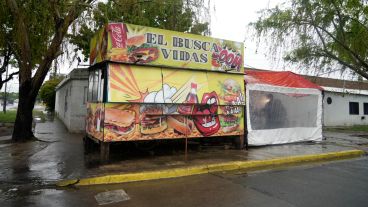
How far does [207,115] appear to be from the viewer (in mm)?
9797

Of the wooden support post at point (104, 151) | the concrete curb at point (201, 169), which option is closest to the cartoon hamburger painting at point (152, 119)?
the wooden support post at point (104, 151)

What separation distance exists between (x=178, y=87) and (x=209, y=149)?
272 cm

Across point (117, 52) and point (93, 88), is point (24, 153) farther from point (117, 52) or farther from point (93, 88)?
point (117, 52)

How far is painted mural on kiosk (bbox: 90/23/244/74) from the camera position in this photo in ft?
27.0

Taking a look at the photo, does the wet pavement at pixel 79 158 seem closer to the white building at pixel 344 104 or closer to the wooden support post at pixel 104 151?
the wooden support post at pixel 104 151

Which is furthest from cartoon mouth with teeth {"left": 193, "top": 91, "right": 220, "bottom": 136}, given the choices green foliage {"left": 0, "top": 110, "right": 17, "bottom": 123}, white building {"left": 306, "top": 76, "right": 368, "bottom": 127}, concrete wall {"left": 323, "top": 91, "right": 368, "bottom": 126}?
green foliage {"left": 0, "top": 110, "right": 17, "bottom": 123}

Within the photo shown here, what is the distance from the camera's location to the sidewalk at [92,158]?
7.07 m

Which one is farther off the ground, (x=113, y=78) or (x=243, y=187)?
(x=113, y=78)

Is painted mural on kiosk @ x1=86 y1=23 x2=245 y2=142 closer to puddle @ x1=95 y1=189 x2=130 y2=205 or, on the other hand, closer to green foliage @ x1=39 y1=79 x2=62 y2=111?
puddle @ x1=95 y1=189 x2=130 y2=205

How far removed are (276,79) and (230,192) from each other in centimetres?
711

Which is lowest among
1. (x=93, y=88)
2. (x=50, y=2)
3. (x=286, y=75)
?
→ (x=93, y=88)

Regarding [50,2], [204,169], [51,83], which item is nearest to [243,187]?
[204,169]

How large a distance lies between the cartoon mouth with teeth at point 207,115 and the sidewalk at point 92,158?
78cm

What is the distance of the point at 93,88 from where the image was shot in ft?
31.9
